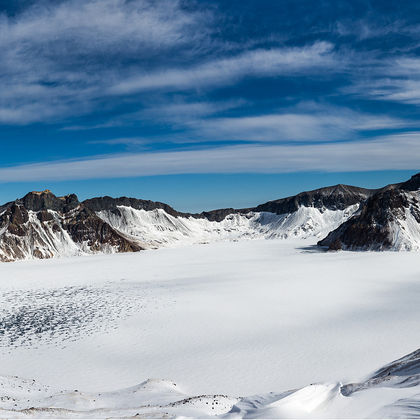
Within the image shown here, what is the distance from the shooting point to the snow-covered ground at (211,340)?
19.5 meters

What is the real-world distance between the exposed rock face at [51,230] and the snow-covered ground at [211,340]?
63405 millimetres

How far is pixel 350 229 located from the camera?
11281cm

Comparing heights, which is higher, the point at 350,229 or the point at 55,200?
the point at 55,200

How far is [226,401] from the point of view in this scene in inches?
660

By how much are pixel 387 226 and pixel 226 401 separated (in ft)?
324

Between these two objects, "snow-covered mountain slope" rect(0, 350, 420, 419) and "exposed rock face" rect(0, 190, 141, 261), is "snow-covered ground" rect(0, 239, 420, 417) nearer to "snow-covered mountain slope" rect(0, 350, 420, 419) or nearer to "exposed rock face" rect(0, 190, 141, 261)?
"snow-covered mountain slope" rect(0, 350, 420, 419)

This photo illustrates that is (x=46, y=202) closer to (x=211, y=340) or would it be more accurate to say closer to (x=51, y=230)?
(x=51, y=230)

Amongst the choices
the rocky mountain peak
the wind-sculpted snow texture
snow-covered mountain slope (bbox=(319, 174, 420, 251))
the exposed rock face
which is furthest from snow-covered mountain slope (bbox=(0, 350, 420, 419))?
the rocky mountain peak

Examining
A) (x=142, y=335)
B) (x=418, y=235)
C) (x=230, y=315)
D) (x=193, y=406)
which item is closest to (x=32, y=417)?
(x=193, y=406)

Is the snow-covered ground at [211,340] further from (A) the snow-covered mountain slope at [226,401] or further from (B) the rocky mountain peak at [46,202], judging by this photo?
(B) the rocky mountain peak at [46,202]

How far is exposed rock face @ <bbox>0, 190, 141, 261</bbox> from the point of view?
109656 millimetres

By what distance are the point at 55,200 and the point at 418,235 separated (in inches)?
4772

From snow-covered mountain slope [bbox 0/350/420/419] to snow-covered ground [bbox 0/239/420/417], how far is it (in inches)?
4.0

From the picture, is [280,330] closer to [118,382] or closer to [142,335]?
[142,335]
